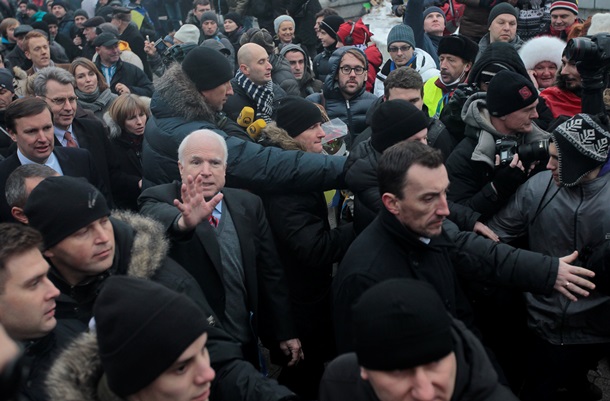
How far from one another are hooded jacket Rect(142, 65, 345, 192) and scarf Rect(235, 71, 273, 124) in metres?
1.06

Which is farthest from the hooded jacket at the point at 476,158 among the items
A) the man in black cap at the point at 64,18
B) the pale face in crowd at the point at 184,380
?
the man in black cap at the point at 64,18

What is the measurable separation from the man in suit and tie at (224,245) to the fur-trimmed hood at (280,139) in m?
0.56

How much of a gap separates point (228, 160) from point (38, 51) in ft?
16.2

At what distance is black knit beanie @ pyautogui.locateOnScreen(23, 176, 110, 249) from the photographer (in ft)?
8.88

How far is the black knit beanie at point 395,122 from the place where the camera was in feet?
11.7

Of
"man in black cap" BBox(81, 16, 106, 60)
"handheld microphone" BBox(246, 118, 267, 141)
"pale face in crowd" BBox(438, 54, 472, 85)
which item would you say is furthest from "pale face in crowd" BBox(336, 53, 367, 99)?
"man in black cap" BBox(81, 16, 106, 60)

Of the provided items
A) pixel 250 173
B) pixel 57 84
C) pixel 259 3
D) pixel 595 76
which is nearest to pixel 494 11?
pixel 595 76

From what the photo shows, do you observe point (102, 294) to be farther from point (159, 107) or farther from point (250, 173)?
point (159, 107)

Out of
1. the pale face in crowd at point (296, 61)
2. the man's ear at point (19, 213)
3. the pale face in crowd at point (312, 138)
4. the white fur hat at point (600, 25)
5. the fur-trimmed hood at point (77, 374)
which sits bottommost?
the pale face in crowd at point (296, 61)

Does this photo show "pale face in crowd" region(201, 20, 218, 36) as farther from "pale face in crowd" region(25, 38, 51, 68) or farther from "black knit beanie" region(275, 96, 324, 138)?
"black knit beanie" region(275, 96, 324, 138)

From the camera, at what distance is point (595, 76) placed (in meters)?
3.92

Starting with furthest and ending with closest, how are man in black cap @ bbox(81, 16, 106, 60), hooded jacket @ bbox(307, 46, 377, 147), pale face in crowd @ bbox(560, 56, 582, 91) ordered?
man in black cap @ bbox(81, 16, 106, 60), hooded jacket @ bbox(307, 46, 377, 147), pale face in crowd @ bbox(560, 56, 582, 91)

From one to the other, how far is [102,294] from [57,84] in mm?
3734

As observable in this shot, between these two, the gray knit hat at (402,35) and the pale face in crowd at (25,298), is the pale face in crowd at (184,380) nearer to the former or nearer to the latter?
the pale face in crowd at (25,298)
